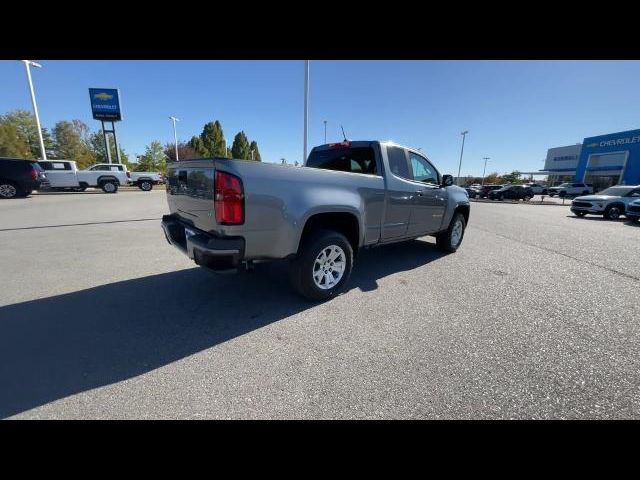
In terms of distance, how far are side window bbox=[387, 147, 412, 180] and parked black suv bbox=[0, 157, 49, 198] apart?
19.0m

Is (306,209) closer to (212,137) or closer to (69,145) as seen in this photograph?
(212,137)

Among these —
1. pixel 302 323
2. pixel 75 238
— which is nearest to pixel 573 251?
pixel 302 323

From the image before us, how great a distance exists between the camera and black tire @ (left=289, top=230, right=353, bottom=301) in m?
3.17

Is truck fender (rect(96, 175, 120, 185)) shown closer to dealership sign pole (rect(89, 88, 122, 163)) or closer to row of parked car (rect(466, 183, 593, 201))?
dealership sign pole (rect(89, 88, 122, 163))

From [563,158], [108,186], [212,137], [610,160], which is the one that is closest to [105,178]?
[108,186]

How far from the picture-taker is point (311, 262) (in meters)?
3.18

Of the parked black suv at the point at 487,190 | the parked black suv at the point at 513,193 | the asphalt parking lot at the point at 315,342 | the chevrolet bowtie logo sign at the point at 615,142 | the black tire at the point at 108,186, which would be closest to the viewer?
the asphalt parking lot at the point at 315,342

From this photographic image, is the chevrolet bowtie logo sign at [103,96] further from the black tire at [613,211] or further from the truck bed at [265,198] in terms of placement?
the black tire at [613,211]

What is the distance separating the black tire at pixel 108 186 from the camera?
64.7ft

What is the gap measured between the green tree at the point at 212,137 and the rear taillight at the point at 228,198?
59106mm

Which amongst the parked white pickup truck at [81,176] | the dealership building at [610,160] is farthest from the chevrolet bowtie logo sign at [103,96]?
the dealership building at [610,160]

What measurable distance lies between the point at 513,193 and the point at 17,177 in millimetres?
40418
